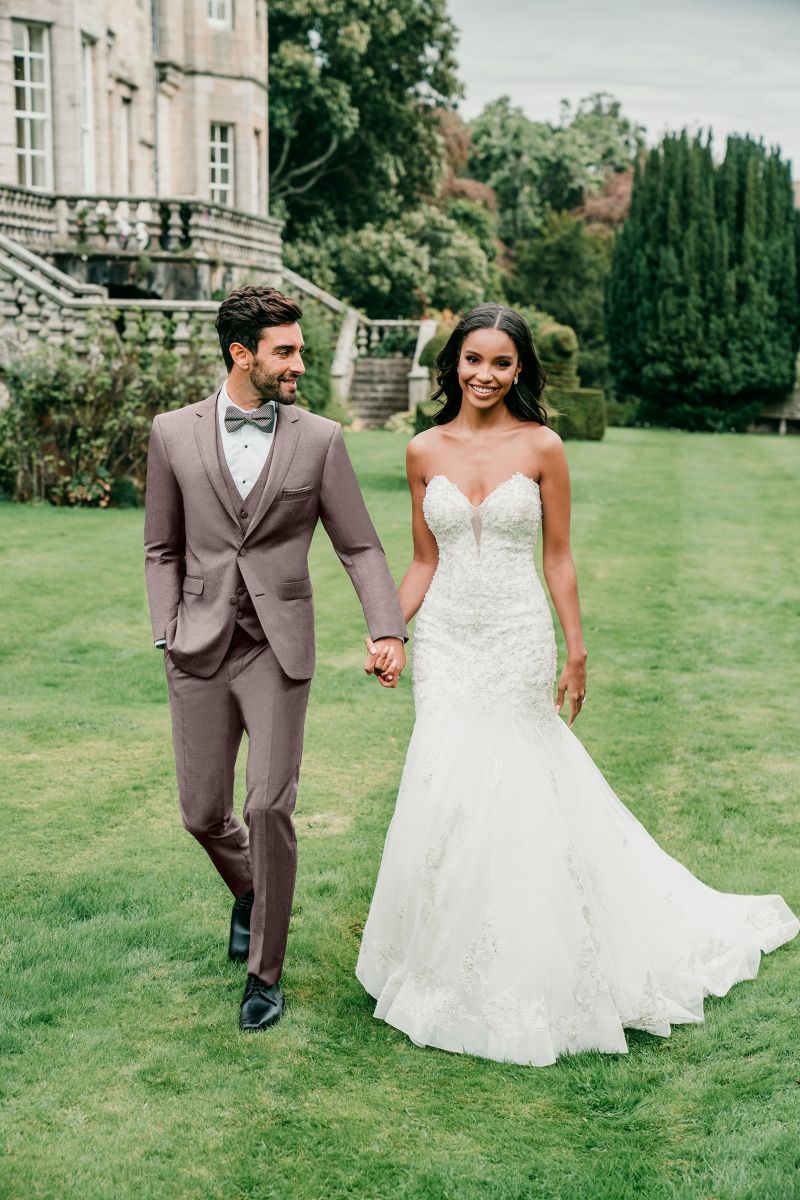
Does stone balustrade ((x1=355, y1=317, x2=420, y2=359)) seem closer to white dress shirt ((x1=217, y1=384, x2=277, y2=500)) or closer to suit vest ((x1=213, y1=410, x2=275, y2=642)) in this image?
white dress shirt ((x1=217, y1=384, x2=277, y2=500))

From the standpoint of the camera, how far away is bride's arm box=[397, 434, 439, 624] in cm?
464

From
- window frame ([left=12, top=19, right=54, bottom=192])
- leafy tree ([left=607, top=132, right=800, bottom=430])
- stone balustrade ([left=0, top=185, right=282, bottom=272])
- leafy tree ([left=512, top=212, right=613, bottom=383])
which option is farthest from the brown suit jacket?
leafy tree ([left=512, top=212, right=613, bottom=383])

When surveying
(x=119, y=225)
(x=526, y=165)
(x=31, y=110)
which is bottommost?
(x=119, y=225)

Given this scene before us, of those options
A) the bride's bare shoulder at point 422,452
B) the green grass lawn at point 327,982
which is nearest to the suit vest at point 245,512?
the bride's bare shoulder at point 422,452

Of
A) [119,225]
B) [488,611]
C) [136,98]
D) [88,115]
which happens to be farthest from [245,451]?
[136,98]

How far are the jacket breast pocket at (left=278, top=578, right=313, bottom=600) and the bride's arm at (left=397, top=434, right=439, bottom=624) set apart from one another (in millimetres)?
417

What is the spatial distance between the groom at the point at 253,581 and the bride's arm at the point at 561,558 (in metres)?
0.58

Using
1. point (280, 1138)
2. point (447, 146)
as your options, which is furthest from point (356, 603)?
point (447, 146)

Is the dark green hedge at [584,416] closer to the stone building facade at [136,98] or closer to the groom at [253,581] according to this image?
the stone building facade at [136,98]

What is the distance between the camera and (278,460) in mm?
4234

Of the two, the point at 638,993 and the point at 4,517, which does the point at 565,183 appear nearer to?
the point at 4,517

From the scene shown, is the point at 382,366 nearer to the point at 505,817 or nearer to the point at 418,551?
the point at 418,551

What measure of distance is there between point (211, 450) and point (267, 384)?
26cm

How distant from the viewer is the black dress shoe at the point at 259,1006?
14.0 ft
